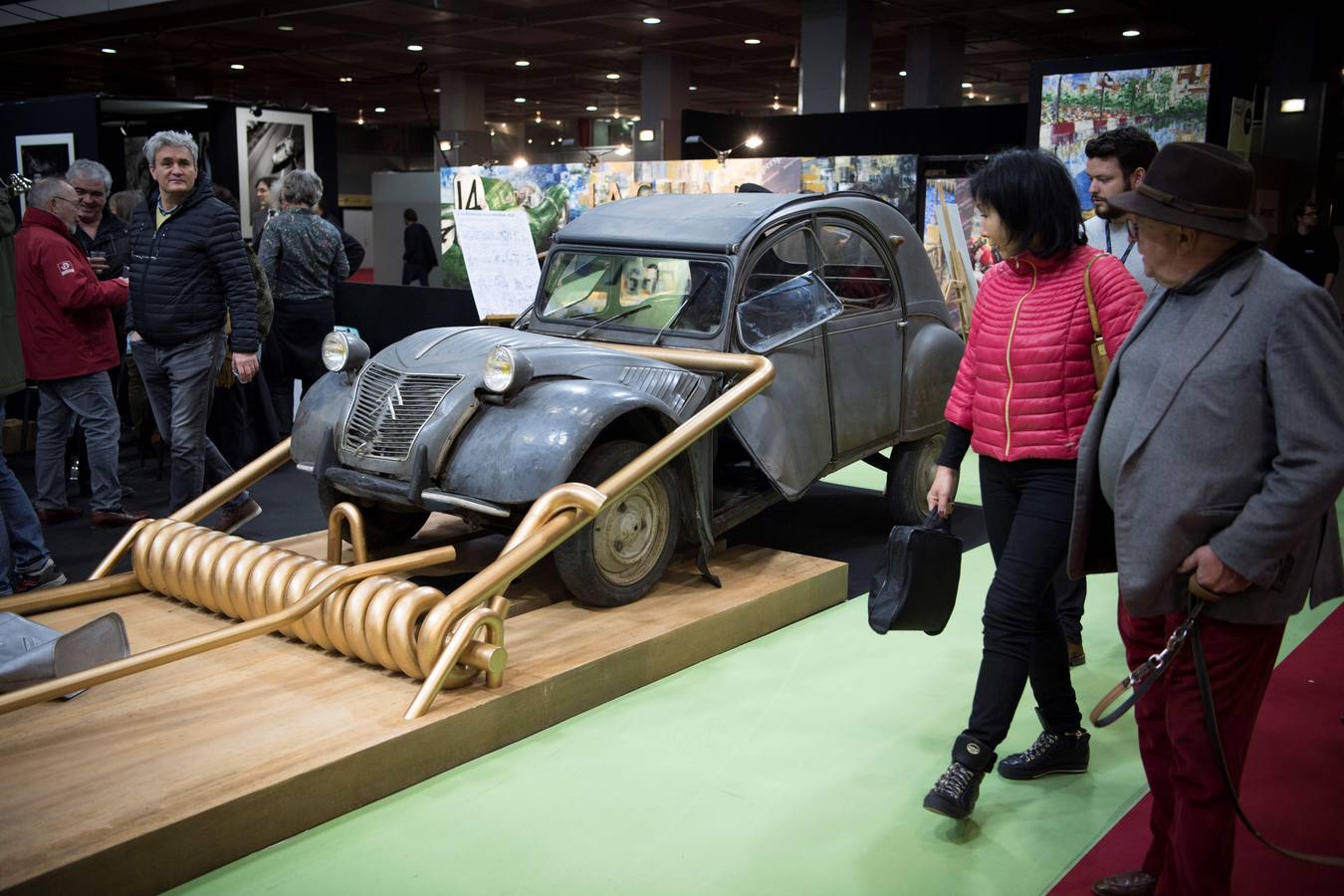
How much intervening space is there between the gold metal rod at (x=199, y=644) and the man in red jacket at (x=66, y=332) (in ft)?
9.45

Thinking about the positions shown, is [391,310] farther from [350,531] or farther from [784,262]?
[350,531]

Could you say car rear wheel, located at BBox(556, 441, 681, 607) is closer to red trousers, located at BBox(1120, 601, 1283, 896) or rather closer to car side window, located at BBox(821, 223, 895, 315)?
car side window, located at BBox(821, 223, 895, 315)

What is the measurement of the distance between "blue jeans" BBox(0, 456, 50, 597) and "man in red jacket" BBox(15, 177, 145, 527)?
91 centimetres

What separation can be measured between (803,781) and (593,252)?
10.3 ft

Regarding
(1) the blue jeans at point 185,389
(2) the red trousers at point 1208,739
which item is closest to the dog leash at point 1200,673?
(2) the red trousers at point 1208,739

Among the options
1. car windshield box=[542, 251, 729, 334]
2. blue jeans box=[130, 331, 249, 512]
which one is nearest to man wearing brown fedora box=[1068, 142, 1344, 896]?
car windshield box=[542, 251, 729, 334]

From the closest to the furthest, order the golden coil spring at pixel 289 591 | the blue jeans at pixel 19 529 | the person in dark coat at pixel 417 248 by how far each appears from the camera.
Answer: the golden coil spring at pixel 289 591
the blue jeans at pixel 19 529
the person in dark coat at pixel 417 248

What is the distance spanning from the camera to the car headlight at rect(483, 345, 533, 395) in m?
4.62

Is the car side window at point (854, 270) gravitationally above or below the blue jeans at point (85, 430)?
above

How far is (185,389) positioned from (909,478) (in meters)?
3.83

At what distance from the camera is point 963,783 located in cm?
341

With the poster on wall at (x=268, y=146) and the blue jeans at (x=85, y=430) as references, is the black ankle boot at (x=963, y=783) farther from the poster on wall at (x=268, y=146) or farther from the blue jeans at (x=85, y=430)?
the poster on wall at (x=268, y=146)

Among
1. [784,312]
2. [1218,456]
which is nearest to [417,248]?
[784,312]

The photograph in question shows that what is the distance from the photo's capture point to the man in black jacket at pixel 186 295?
591 cm
